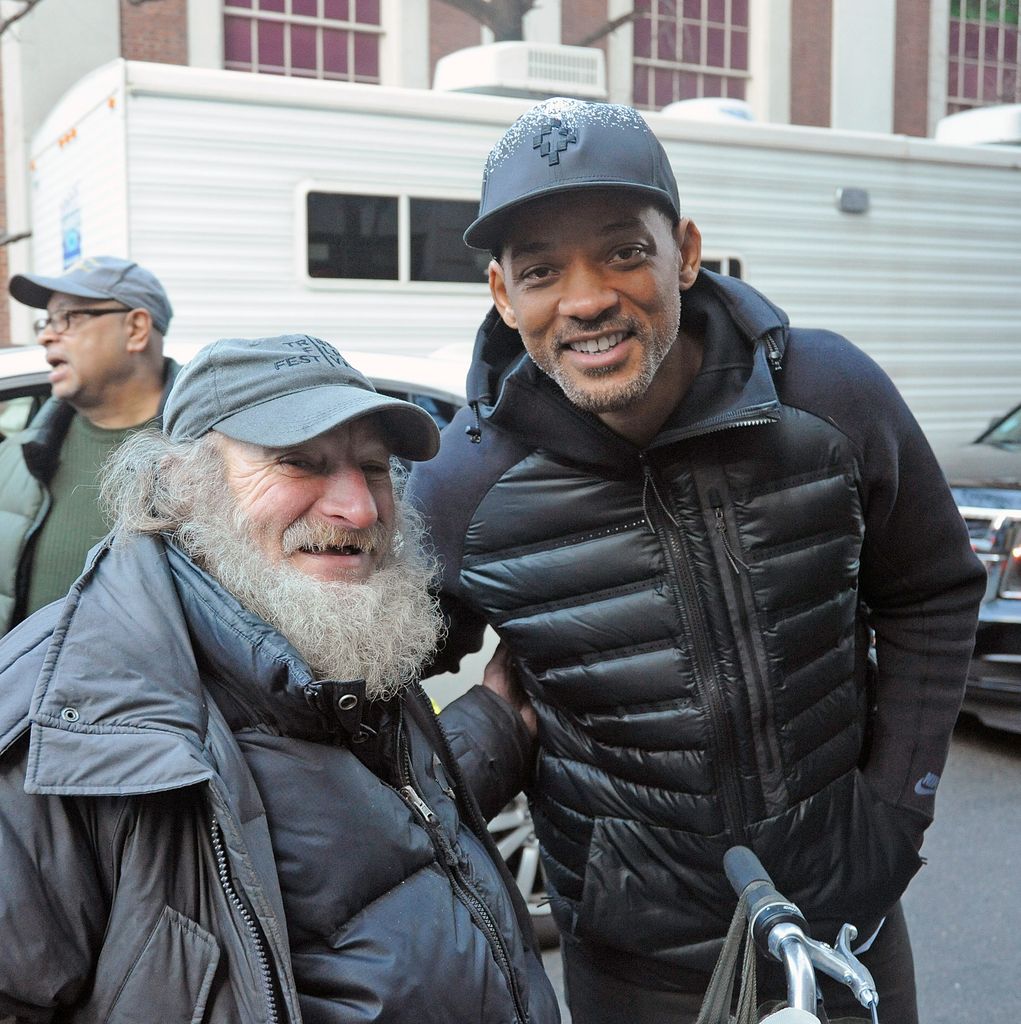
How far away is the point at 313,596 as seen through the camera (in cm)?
171

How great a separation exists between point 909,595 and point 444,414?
2415mm

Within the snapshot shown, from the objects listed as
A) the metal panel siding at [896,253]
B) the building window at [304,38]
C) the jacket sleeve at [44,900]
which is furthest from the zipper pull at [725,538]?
the building window at [304,38]

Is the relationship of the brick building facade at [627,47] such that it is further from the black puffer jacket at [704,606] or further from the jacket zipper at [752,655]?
the jacket zipper at [752,655]

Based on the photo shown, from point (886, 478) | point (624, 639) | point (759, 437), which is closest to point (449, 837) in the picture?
point (624, 639)

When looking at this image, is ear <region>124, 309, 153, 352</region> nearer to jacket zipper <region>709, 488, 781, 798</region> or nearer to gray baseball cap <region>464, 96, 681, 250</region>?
gray baseball cap <region>464, 96, 681, 250</region>

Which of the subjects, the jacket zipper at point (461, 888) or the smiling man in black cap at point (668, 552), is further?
the smiling man in black cap at point (668, 552)

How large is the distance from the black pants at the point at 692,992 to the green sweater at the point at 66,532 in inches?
78.8

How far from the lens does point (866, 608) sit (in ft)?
7.69

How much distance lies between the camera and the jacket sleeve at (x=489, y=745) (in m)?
2.12

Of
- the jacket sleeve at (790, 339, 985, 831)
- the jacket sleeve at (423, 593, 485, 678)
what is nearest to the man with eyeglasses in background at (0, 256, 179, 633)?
the jacket sleeve at (423, 593, 485, 678)

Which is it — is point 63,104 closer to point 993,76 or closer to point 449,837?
point 449,837

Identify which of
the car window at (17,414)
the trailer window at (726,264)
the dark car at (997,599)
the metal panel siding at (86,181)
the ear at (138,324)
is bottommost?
the dark car at (997,599)

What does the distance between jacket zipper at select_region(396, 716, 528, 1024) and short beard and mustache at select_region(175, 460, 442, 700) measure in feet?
0.47

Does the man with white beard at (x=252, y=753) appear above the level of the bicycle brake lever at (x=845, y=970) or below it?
above
